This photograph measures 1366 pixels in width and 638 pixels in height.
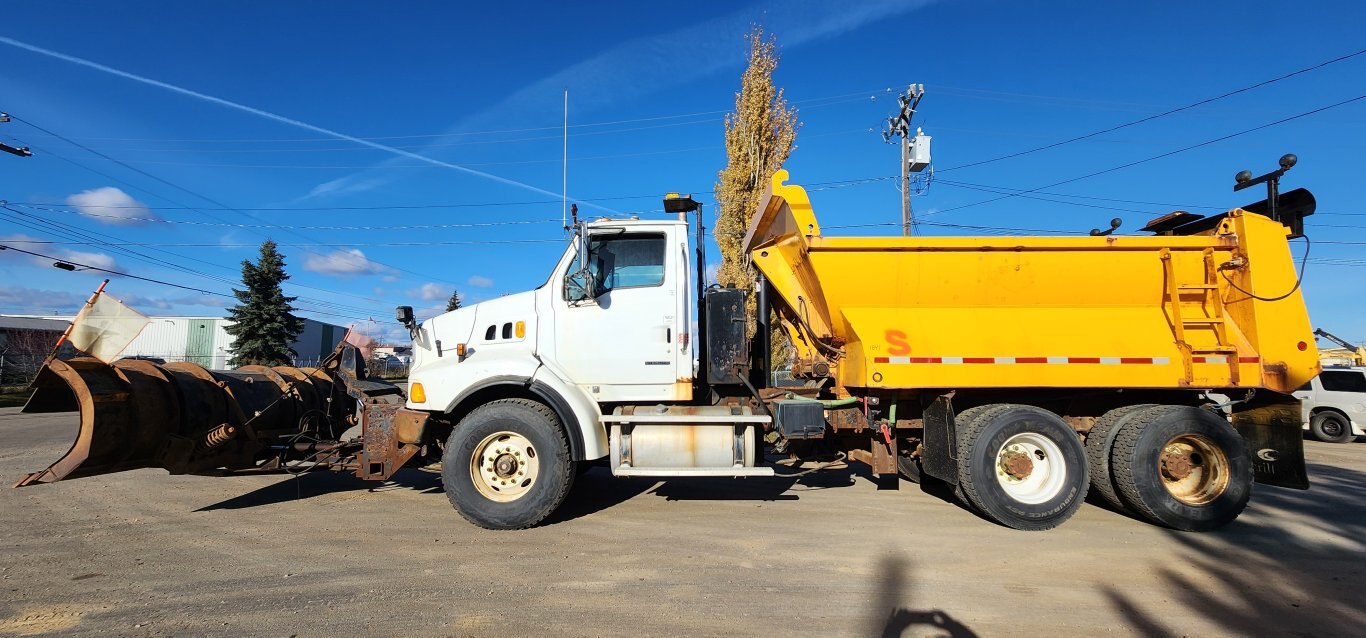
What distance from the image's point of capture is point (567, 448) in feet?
17.4

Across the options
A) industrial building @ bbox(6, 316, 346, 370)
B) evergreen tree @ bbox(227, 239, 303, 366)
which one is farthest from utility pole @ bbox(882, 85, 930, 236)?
industrial building @ bbox(6, 316, 346, 370)

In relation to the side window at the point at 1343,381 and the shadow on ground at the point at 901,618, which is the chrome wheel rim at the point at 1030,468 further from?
the side window at the point at 1343,381

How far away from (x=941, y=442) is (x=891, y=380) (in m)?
0.70

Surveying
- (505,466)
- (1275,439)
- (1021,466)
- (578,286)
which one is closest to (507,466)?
(505,466)

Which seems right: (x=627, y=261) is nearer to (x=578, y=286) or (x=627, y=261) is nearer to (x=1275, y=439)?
(x=578, y=286)

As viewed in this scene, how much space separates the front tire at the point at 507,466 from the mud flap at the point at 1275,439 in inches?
250

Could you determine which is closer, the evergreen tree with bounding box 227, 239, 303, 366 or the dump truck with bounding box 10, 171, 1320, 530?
the dump truck with bounding box 10, 171, 1320, 530

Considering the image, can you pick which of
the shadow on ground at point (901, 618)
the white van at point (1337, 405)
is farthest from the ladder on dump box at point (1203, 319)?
the white van at point (1337, 405)

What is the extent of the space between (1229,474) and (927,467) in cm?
251

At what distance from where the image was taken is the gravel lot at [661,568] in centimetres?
341

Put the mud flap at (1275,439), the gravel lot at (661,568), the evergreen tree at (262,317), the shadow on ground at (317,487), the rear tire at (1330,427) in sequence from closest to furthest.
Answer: the gravel lot at (661,568) → the mud flap at (1275,439) → the shadow on ground at (317,487) → the rear tire at (1330,427) → the evergreen tree at (262,317)

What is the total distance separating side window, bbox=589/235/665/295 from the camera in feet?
18.7

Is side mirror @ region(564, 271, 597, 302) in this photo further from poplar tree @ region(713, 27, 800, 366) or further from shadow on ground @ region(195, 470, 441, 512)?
poplar tree @ region(713, 27, 800, 366)

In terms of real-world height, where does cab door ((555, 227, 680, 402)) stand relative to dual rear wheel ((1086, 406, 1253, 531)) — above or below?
above
